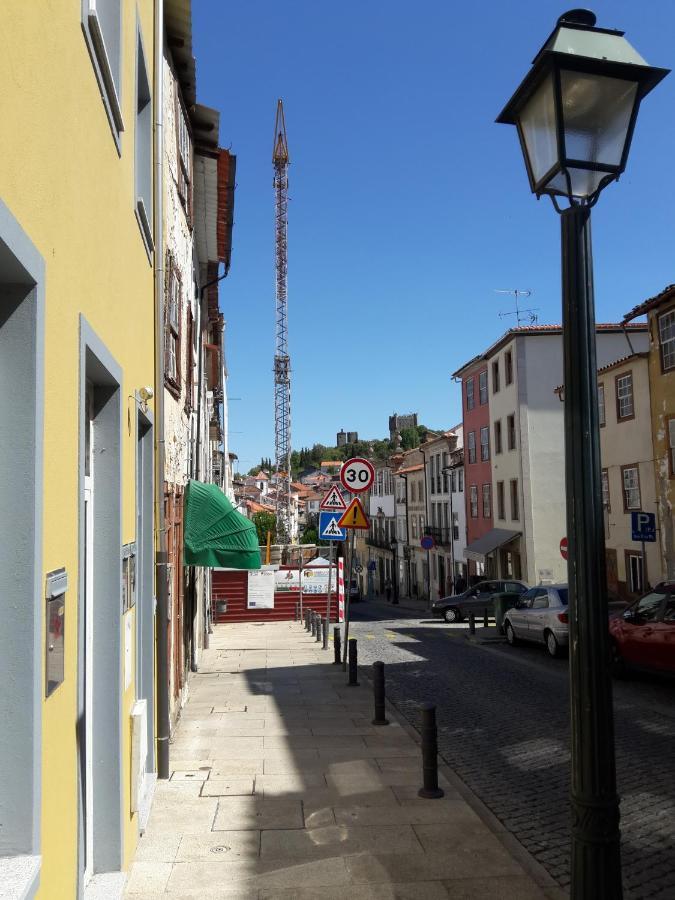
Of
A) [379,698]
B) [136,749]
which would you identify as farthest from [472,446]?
[136,749]

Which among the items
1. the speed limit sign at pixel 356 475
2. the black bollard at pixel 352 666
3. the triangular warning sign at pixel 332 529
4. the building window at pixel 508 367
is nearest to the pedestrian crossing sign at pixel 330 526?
the triangular warning sign at pixel 332 529

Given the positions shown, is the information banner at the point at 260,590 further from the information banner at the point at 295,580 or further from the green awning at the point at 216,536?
the green awning at the point at 216,536

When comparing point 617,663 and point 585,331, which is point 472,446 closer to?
point 617,663

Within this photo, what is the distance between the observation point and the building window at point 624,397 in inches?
1006

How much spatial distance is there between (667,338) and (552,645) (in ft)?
32.7

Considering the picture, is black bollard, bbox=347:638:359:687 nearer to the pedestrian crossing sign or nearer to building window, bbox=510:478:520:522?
the pedestrian crossing sign

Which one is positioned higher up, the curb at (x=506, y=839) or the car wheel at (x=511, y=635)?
the curb at (x=506, y=839)

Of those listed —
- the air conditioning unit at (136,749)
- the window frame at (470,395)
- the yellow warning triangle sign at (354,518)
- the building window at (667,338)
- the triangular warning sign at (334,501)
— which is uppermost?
the window frame at (470,395)

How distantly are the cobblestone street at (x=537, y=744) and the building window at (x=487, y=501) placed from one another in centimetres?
2260

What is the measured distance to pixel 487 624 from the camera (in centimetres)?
2608

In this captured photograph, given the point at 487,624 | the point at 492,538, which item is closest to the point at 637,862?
the point at 487,624

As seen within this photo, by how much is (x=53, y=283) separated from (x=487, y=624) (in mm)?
24417

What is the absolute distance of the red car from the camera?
40.9ft

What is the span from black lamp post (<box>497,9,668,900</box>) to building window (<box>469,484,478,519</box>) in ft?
130
